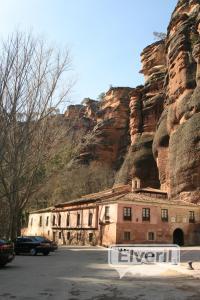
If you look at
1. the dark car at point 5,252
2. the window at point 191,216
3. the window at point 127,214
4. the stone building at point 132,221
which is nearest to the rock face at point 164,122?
the window at point 191,216

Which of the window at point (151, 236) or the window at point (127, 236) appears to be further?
the window at point (151, 236)

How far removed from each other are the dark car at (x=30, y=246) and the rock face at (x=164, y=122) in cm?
1140

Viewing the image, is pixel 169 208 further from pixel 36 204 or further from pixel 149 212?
pixel 36 204

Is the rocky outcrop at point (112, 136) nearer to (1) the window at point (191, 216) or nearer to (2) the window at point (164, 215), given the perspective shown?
(1) the window at point (191, 216)

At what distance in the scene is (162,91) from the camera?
72.4 m

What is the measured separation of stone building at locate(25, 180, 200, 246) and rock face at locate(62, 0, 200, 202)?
3324 mm

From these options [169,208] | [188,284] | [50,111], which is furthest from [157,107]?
[188,284]

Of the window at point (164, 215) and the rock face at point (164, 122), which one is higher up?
the rock face at point (164, 122)

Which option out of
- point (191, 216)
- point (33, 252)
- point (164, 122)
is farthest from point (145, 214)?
point (164, 122)

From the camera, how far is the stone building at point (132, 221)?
4194 cm

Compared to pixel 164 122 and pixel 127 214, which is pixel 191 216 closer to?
pixel 127 214

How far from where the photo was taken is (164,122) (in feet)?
204

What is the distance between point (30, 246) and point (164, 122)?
38935 mm

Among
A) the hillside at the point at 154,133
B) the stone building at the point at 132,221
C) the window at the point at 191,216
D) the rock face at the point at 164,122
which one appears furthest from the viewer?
the rock face at the point at 164,122
